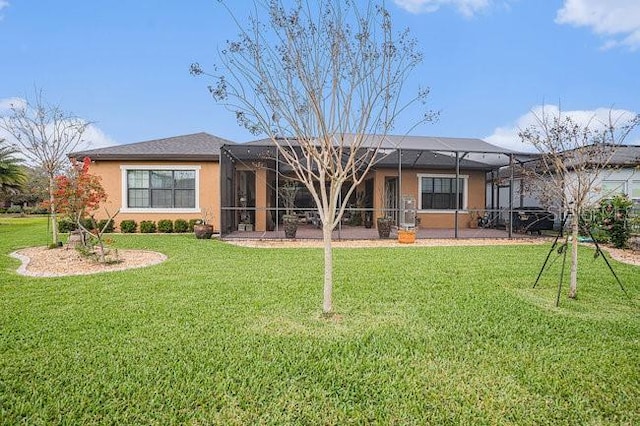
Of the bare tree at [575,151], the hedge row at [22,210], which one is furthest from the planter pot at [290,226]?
the hedge row at [22,210]

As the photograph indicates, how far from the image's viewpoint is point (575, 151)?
19.7 ft

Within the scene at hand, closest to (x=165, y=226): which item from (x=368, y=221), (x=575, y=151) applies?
(x=368, y=221)

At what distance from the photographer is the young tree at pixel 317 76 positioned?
4.43 m

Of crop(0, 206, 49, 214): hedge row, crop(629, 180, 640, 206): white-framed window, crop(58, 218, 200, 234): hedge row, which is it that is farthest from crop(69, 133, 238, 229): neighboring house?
crop(0, 206, 49, 214): hedge row

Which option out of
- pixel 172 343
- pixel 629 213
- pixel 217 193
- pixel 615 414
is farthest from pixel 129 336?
pixel 629 213

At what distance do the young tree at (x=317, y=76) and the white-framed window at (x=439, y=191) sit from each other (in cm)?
1301

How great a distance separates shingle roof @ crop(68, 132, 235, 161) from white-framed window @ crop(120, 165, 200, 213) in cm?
55

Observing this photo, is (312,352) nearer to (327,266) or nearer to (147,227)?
(327,266)

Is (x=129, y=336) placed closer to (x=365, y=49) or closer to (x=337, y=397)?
(x=337, y=397)

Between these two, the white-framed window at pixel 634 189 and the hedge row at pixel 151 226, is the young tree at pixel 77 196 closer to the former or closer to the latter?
the hedge row at pixel 151 226

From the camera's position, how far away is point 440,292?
548cm

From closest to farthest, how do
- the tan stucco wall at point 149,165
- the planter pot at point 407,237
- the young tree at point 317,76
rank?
the young tree at point 317,76 < the planter pot at point 407,237 < the tan stucco wall at point 149,165

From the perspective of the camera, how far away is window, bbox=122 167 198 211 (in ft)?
49.5

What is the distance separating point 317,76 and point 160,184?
12.6m
